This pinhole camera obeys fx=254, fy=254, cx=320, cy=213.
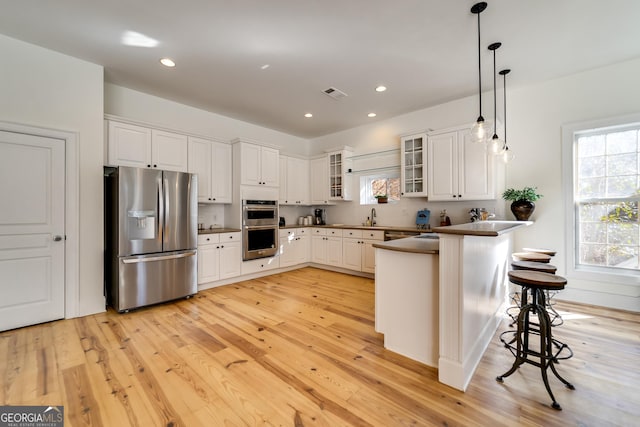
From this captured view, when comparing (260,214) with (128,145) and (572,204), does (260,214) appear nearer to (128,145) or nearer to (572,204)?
(128,145)

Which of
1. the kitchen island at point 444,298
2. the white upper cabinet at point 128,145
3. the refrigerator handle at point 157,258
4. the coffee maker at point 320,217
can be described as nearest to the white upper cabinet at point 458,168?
the kitchen island at point 444,298

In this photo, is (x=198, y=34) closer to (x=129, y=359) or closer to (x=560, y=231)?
(x=129, y=359)

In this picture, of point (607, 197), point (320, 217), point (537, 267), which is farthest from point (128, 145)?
point (607, 197)

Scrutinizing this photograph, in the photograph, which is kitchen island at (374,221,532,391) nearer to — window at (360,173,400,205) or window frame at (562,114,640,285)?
window frame at (562,114,640,285)

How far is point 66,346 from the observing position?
2277mm

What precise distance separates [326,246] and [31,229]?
4.09 metres

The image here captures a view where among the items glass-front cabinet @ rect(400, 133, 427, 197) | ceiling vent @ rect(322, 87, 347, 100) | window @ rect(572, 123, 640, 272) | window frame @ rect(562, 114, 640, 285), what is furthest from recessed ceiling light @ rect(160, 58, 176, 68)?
window @ rect(572, 123, 640, 272)

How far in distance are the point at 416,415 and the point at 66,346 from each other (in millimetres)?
2947

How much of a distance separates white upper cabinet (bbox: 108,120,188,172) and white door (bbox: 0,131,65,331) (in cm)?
54

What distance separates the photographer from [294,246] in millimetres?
5207

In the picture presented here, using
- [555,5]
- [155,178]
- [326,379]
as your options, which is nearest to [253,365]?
[326,379]

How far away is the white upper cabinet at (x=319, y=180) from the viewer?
564cm

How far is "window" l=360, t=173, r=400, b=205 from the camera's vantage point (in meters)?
4.89

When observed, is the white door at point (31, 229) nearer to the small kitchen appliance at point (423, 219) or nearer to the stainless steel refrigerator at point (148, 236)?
the stainless steel refrigerator at point (148, 236)
